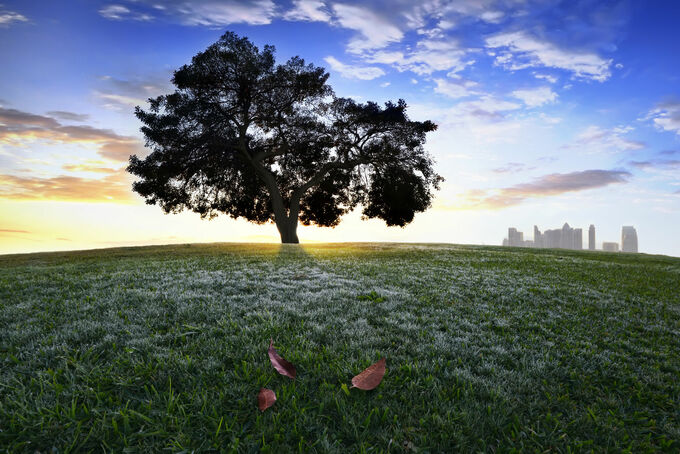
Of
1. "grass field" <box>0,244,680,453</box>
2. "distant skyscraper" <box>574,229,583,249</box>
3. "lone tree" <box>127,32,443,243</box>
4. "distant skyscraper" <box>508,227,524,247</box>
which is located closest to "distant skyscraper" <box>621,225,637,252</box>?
"distant skyscraper" <box>574,229,583,249</box>

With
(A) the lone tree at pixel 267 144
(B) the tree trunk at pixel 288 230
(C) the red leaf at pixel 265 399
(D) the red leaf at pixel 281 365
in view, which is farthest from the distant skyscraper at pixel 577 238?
(C) the red leaf at pixel 265 399

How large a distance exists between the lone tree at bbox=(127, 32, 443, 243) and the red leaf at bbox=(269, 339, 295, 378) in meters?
21.8

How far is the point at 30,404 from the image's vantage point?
11.5ft

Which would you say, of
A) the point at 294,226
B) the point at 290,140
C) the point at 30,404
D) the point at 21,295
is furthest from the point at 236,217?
the point at 30,404

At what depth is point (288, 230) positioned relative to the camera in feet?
90.2

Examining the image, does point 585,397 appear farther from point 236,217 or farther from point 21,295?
point 236,217

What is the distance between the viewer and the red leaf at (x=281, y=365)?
12.5 feet

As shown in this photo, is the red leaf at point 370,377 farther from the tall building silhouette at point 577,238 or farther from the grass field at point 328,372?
the tall building silhouette at point 577,238

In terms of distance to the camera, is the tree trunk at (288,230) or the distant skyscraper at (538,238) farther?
the distant skyscraper at (538,238)

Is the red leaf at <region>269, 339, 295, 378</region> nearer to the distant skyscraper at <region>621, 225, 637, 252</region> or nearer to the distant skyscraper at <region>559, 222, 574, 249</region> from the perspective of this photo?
the distant skyscraper at <region>559, 222, 574, 249</region>

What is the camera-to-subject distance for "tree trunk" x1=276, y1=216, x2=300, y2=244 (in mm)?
27469

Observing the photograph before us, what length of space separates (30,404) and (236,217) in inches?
1084

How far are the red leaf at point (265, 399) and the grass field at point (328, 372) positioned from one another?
61 millimetres

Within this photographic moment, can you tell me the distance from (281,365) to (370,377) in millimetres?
987
